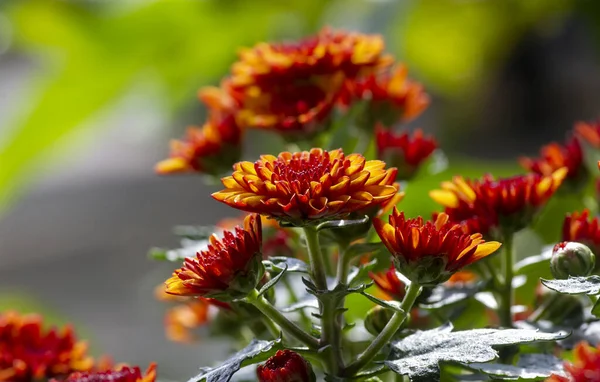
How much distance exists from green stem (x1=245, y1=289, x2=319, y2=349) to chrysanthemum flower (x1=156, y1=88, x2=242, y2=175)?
0.15 metres

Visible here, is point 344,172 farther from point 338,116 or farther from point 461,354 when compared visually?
point 338,116

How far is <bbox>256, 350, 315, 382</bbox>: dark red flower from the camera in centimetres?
30

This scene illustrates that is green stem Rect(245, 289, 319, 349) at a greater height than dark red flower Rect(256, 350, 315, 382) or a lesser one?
greater

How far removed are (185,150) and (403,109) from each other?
0.14 metres

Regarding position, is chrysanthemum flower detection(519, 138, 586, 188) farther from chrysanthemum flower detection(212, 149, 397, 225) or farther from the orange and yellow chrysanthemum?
A: chrysanthemum flower detection(212, 149, 397, 225)

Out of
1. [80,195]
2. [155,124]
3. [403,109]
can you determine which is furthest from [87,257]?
[403,109]

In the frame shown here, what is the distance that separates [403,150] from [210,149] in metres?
0.10

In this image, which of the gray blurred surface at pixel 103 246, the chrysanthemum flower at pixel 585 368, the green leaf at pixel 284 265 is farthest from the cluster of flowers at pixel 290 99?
the gray blurred surface at pixel 103 246

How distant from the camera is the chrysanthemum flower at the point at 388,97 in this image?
1.63 feet

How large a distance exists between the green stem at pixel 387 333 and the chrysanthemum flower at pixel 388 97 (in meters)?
0.19

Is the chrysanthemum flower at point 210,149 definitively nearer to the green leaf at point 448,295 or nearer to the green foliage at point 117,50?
the green leaf at point 448,295

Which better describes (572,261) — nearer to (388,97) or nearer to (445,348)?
(445,348)

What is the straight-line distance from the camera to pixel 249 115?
45cm

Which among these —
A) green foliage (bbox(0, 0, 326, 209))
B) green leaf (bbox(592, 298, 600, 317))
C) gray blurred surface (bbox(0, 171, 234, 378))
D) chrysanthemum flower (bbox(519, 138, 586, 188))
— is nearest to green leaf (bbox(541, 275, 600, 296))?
green leaf (bbox(592, 298, 600, 317))
